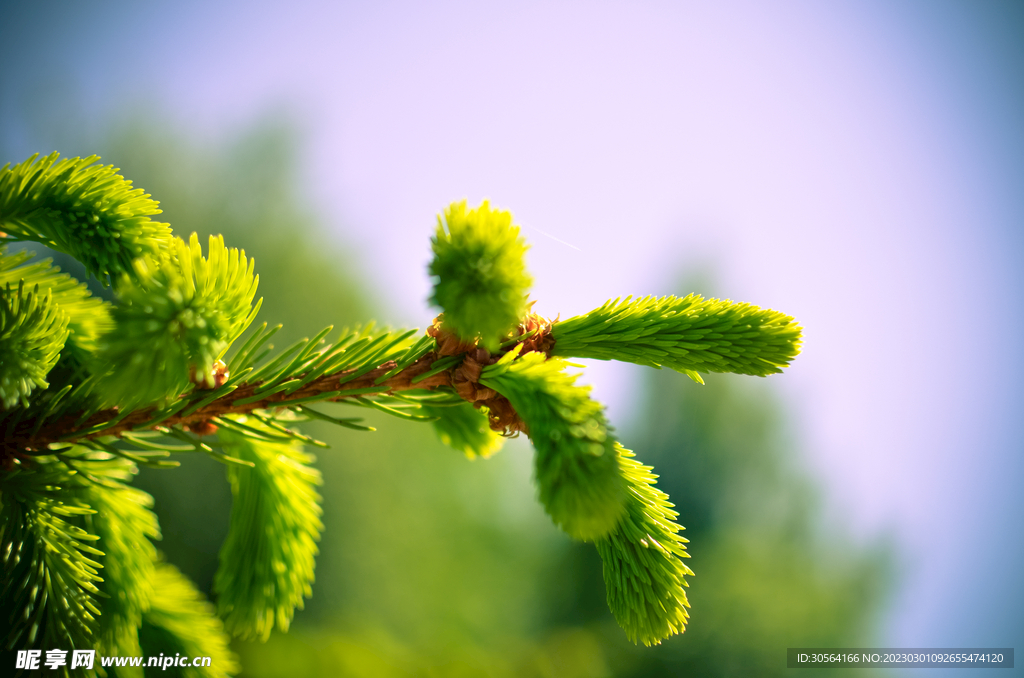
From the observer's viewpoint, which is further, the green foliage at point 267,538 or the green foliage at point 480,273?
the green foliage at point 267,538

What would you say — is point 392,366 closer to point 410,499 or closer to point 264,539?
point 264,539

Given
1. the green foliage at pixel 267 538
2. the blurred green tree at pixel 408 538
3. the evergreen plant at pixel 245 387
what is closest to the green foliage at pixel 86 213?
the evergreen plant at pixel 245 387

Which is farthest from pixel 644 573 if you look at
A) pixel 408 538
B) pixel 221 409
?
pixel 408 538

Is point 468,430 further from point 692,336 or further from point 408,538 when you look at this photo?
point 408,538

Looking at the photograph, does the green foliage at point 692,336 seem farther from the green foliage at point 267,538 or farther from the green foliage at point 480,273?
the green foliage at point 267,538

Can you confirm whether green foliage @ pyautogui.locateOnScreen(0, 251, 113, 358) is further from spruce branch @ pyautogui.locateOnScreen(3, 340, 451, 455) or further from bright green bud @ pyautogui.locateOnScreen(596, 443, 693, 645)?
bright green bud @ pyautogui.locateOnScreen(596, 443, 693, 645)

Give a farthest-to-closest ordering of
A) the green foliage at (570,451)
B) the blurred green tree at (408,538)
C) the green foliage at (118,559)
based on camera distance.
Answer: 1. the blurred green tree at (408,538)
2. the green foliage at (118,559)
3. the green foliage at (570,451)

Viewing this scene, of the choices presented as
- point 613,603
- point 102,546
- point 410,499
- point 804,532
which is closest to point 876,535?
point 804,532
